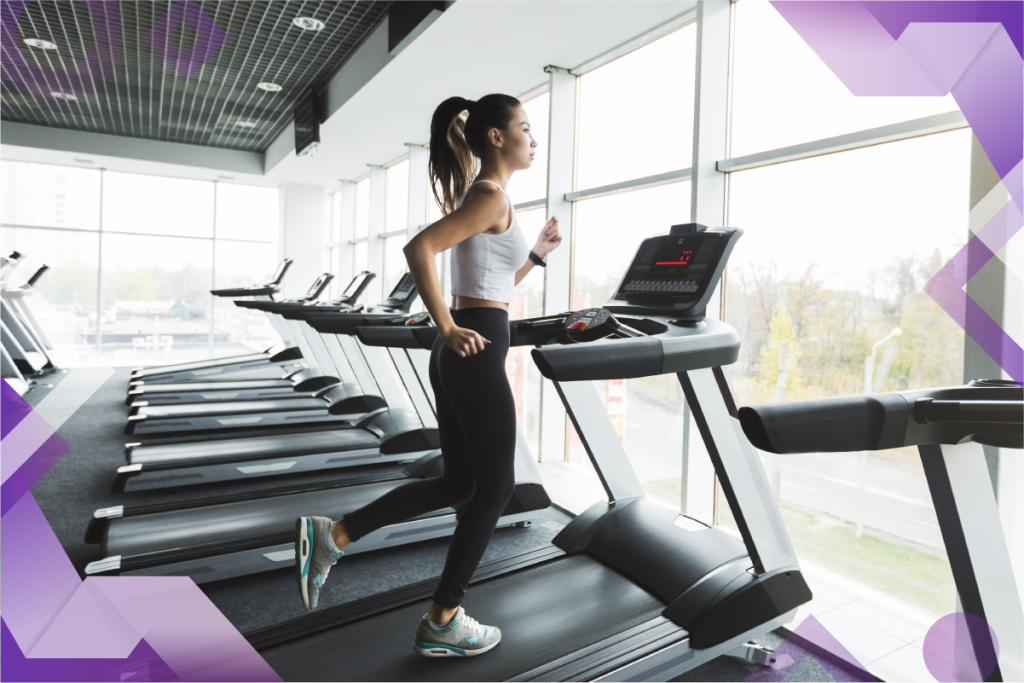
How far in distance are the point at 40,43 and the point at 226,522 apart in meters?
4.86

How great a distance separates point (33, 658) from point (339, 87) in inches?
188

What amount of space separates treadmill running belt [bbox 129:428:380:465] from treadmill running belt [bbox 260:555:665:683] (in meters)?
2.06

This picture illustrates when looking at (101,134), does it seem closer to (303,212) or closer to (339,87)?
(303,212)

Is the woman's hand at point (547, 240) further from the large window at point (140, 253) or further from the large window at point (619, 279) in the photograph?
the large window at point (140, 253)

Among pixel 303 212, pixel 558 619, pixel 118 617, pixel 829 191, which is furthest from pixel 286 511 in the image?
pixel 303 212

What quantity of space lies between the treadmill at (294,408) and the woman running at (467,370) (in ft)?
8.16

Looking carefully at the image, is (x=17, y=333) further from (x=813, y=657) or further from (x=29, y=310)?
(x=813, y=657)

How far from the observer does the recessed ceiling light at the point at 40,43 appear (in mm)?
5160

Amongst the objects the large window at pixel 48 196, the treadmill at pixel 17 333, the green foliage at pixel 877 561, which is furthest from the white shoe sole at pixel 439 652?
the large window at pixel 48 196

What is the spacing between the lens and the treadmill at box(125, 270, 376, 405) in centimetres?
565

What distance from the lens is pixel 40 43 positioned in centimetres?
522

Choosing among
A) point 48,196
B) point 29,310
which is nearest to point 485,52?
point 29,310

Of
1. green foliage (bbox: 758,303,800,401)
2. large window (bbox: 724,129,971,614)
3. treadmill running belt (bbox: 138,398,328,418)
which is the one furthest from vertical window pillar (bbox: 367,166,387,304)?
green foliage (bbox: 758,303,800,401)

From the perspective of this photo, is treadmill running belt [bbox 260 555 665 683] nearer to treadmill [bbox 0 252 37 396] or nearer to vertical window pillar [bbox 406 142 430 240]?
vertical window pillar [bbox 406 142 430 240]
